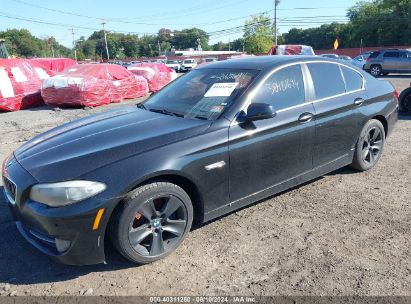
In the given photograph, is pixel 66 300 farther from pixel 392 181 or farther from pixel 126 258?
pixel 392 181

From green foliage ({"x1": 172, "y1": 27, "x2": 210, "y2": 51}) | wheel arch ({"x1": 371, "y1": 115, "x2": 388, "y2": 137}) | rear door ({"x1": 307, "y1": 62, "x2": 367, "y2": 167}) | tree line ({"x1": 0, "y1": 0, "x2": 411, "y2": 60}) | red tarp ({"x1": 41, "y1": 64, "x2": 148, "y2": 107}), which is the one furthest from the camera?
green foliage ({"x1": 172, "y1": 27, "x2": 210, "y2": 51})

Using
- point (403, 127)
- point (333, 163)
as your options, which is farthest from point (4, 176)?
point (403, 127)

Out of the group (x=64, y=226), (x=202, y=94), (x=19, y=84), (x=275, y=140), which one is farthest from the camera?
(x=19, y=84)

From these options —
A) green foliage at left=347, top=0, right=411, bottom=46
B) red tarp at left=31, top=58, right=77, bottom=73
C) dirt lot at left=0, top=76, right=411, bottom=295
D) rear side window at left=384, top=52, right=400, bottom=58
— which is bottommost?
dirt lot at left=0, top=76, right=411, bottom=295

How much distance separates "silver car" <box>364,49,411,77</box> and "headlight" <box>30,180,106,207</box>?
24819mm

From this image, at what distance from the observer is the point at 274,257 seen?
3.14 metres

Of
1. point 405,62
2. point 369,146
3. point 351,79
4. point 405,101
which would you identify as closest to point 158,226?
point 351,79

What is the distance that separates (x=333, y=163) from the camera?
4406 millimetres

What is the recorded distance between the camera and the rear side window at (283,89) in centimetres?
368

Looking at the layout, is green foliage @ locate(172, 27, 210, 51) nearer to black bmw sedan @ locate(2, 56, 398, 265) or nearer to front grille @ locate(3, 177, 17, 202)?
black bmw sedan @ locate(2, 56, 398, 265)

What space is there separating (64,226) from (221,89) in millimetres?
1980

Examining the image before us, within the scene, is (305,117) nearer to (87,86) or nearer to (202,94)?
(202,94)

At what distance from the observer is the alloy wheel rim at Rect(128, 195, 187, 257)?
2934mm

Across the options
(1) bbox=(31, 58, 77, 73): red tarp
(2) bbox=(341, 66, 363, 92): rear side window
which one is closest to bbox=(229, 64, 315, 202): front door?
(2) bbox=(341, 66, 363, 92): rear side window
